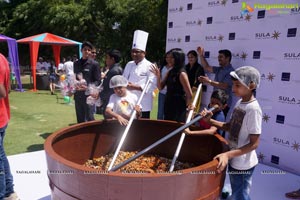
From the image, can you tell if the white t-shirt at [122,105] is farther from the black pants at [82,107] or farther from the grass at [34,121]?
the grass at [34,121]

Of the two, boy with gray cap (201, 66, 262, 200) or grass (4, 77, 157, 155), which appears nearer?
boy with gray cap (201, 66, 262, 200)

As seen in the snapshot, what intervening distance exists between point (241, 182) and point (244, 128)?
45cm

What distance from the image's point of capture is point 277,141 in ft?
12.1

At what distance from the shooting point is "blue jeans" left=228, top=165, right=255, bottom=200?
2.07 m

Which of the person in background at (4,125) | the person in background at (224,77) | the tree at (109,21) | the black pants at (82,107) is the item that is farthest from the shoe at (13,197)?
the tree at (109,21)

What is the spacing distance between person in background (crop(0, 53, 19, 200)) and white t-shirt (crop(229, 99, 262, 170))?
76.4 inches

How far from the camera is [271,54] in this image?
3676 mm

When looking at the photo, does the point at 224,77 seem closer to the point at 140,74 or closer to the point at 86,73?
the point at 140,74

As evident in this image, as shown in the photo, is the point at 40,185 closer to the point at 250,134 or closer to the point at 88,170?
the point at 88,170

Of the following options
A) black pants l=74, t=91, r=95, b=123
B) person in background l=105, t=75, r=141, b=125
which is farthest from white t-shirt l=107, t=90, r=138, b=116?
black pants l=74, t=91, r=95, b=123

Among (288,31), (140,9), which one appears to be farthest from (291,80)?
(140,9)

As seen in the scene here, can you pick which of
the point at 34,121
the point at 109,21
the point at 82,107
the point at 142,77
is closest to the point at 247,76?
the point at 142,77

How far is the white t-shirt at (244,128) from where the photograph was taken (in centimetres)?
189

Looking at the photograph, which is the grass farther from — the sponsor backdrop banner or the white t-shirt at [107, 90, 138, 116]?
the sponsor backdrop banner
